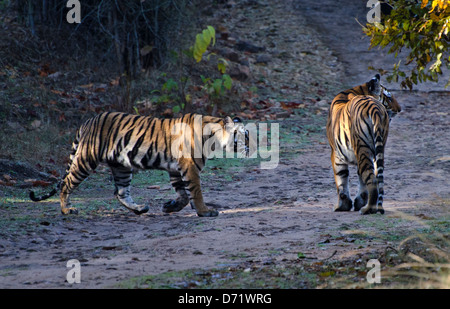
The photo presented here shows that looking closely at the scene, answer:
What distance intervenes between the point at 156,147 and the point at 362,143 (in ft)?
7.75

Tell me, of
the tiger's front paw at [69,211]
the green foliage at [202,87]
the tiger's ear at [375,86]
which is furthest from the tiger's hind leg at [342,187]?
the green foliage at [202,87]

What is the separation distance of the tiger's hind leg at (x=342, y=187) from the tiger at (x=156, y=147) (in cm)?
112

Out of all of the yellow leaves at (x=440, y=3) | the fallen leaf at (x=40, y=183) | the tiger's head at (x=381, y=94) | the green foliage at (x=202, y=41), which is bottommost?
the fallen leaf at (x=40, y=183)

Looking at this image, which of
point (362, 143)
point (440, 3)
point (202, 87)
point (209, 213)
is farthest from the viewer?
point (202, 87)

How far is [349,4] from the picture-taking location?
70.4 ft

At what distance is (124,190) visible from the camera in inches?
305

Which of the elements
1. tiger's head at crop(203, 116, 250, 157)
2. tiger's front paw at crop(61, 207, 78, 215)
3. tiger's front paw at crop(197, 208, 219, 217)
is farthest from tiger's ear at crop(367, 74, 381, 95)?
tiger's front paw at crop(61, 207, 78, 215)

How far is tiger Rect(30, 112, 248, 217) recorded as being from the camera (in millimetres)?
7371

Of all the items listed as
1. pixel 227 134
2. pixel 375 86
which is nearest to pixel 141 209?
pixel 227 134

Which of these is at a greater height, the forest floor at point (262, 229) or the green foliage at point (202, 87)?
the green foliage at point (202, 87)

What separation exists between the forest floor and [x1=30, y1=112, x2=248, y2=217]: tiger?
0.29 m

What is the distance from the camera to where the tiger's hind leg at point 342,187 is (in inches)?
288

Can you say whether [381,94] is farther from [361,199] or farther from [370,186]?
[370,186]

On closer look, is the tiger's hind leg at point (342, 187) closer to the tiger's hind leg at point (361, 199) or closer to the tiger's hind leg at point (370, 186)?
the tiger's hind leg at point (361, 199)
